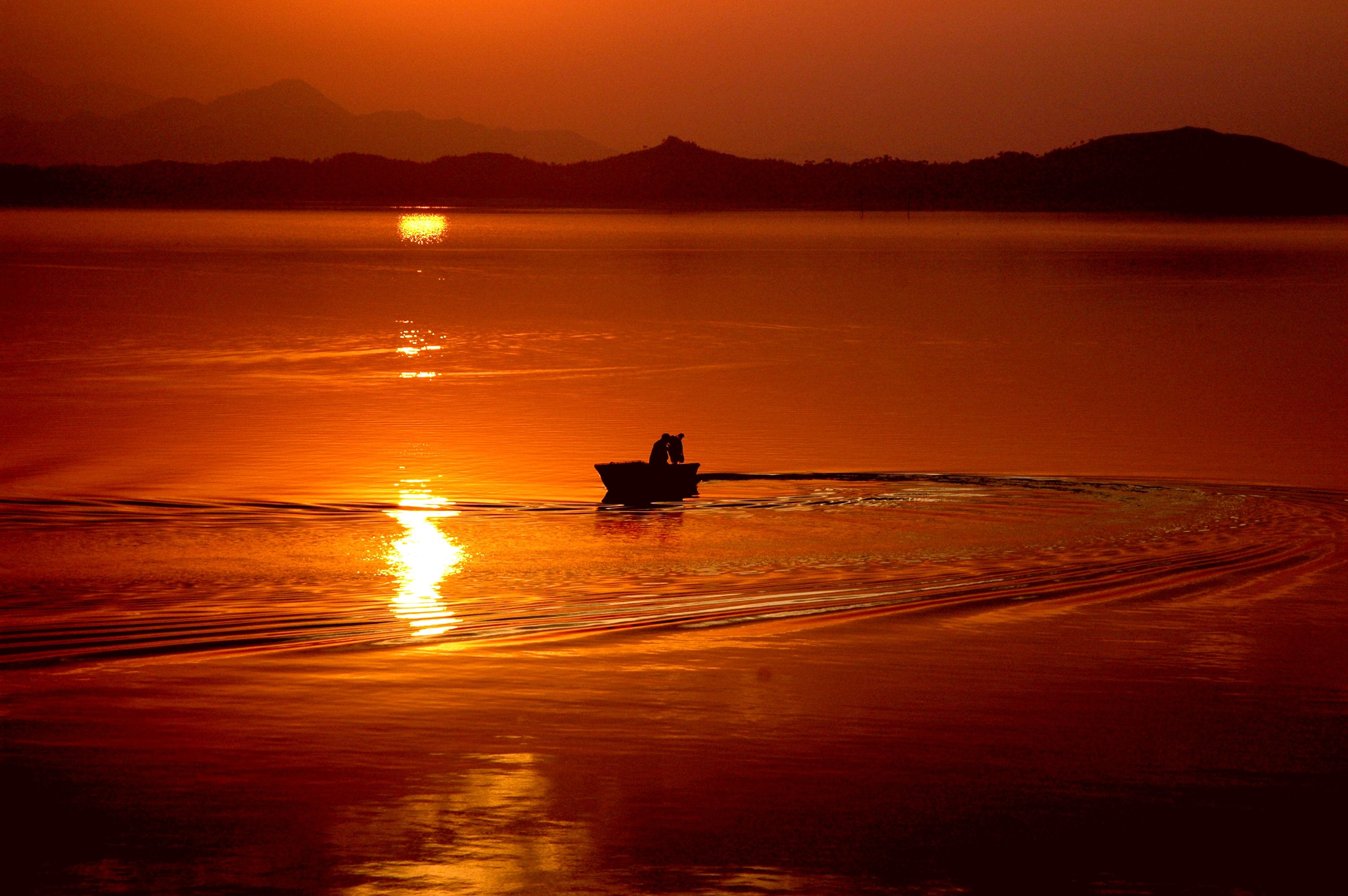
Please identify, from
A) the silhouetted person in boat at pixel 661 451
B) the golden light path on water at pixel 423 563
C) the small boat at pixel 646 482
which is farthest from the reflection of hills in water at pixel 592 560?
the silhouetted person in boat at pixel 661 451

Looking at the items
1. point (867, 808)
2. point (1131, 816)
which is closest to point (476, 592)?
point (867, 808)

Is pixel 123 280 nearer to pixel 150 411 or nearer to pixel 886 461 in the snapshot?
pixel 150 411

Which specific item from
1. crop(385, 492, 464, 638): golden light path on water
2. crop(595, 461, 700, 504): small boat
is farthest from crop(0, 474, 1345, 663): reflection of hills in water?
crop(595, 461, 700, 504): small boat

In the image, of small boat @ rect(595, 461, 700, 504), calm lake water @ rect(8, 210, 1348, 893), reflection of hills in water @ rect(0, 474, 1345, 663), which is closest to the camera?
calm lake water @ rect(8, 210, 1348, 893)

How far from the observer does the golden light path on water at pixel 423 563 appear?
45.3 ft

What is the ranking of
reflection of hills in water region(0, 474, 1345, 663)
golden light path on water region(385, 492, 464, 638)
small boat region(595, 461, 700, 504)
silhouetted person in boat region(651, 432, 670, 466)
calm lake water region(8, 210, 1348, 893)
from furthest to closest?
silhouetted person in boat region(651, 432, 670, 466), small boat region(595, 461, 700, 504), golden light path on water region(385, 492, 464, 638), reflection of hills in water region(0, 474, 1345, 663), calm lake water region(8, 210, 1348, 893)

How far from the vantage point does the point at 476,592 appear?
14.8 meters

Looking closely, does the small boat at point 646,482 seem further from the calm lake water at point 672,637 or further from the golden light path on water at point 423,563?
the golden light path on water at point 423,563

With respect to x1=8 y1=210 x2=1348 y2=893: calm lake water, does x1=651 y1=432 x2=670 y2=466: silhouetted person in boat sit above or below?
above

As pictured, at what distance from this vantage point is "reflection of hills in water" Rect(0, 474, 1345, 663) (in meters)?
13.7

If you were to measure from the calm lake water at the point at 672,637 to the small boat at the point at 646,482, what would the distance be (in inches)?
21.5

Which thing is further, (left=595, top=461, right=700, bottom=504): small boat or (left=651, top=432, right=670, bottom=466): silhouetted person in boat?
(left=651, top=432, right=670, bottom=466): silhouetted person in boat

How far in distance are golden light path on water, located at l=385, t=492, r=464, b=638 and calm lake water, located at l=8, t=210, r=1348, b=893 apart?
0.08 metres

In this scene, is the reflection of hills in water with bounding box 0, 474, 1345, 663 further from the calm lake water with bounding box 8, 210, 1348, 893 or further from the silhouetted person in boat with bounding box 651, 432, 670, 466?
the silhouetted person in boat with bounding box 651, 432, 670, 466
